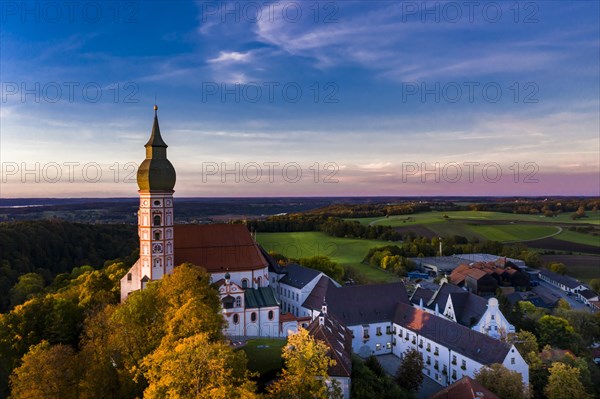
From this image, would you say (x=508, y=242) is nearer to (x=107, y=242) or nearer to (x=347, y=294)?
(x=347, y=294)

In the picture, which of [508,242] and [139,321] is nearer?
[139,321]

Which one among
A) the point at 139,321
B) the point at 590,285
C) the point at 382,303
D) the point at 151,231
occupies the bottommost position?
the point at 590,285

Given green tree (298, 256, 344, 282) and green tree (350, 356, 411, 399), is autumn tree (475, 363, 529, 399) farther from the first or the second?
green tree (298, 256, 344, 282)

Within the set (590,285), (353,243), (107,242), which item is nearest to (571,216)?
(590,285)

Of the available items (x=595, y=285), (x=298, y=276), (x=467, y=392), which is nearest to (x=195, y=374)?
(x=467, y=392)

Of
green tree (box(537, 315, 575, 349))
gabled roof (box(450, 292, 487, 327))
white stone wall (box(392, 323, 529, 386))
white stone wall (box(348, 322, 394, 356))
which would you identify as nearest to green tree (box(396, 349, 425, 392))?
white stone wall (box(392, 323, 529, 386))

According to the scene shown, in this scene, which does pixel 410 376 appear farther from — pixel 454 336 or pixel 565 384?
pixel 565 384

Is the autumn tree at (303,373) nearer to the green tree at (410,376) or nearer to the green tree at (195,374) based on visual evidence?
the green tree at (195,374)
